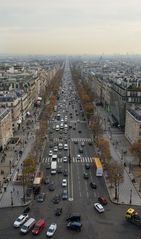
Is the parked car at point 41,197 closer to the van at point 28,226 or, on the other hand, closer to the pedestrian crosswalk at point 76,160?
the van at point 28,226

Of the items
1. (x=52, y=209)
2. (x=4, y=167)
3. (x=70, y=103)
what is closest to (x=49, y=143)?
(x=4, y=167)

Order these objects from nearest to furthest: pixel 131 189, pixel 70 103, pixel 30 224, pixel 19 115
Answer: pixel 30 224
pixel 131 189
pixel 19 115
pixel 70 103

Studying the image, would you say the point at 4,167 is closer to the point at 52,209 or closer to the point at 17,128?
the point at 52,209

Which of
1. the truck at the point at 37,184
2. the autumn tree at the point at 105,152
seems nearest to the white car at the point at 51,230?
the truck at the point at 37,184

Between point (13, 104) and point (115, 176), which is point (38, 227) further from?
point (13, 104)

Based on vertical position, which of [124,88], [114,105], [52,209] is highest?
[124,88]

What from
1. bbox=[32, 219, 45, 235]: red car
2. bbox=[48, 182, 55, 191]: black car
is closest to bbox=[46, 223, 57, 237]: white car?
bbox=[32, 219, 45, 235]: red car

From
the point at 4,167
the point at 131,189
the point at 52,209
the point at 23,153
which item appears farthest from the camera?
the point at 23,153

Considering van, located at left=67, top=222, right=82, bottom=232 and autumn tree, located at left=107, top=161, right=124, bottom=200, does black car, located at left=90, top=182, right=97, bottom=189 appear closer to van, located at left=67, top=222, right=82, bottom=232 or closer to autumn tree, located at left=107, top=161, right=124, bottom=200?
autumn tree, located at left=107, top=161, right=124, bottom=200
